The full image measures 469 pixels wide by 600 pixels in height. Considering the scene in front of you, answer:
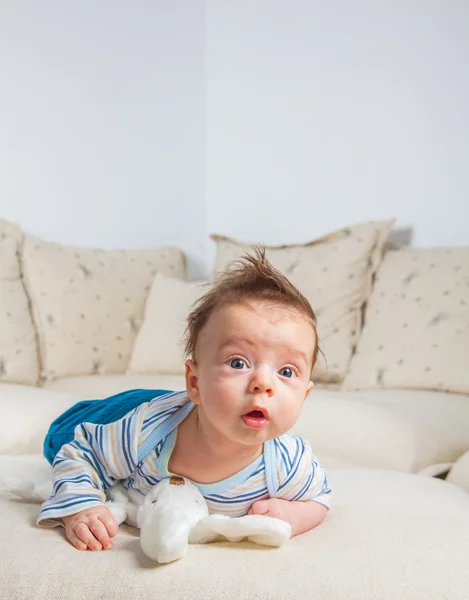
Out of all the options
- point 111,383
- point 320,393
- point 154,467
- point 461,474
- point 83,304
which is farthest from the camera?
point 83,304

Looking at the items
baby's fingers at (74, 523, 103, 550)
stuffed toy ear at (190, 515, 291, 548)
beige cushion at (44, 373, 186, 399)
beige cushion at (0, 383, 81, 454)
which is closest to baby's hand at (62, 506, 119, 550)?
baby's fingers at (74, 523, 103, 550)

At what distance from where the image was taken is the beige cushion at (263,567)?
0.84 metres

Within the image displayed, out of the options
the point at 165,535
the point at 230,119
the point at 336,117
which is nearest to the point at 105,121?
the point at 230,119

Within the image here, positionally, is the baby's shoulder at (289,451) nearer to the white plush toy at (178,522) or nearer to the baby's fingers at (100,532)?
the white plush toy at (178,522)

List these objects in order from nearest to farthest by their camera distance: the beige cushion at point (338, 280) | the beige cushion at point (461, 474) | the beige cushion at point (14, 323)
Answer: the beige cushion at point (461, 474)
the beige cushion at point (338, 280)
the beige cushion at point (14, 323)

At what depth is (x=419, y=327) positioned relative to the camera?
2164 mm

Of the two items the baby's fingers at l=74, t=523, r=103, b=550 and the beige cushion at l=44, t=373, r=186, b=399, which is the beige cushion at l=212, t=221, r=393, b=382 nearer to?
the beige cushion at l=44, t=373, r=186, b=399

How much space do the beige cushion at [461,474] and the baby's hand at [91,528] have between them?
809 mm

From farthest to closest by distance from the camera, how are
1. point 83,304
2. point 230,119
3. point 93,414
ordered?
point 230,119, point 83,304, point 93,414

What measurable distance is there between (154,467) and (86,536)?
0.51ft

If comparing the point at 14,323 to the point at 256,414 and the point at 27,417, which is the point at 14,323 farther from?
the point at 256,414

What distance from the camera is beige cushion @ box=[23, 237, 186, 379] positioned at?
2.60 meters

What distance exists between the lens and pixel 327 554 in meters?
0.94

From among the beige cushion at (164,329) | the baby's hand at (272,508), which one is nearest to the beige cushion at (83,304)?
the beige cushion at (164,329)
